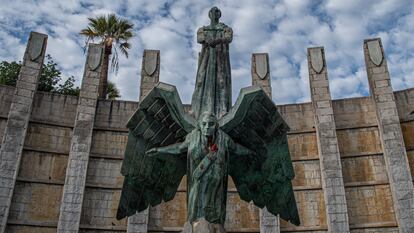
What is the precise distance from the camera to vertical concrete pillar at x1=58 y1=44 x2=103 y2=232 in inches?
579

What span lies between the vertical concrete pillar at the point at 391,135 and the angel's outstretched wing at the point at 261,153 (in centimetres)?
883

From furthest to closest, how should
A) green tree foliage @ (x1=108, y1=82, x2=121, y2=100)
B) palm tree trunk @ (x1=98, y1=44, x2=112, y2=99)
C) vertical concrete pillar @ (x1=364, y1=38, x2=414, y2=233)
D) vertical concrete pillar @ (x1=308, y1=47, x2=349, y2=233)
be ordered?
green tree foliage @ (x1=108, y1=82, x2=121, y2=100) < palm tree trunk @ (x1=98, y1=44, x2=112, y2=99) < vertical concrete pillar @ (x1=308, y1=47, x2=349, y2=233) < vertical concrete pillar @ (x1=364, y1=38, x2=414, y2=233)

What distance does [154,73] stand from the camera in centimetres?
1745

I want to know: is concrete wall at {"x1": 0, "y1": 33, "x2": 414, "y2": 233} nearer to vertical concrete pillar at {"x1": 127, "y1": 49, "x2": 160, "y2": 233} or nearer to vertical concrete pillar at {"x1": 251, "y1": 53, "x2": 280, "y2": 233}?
vertical concrete pillar at {"x1": 127, "y1": 49, "x2": 160, "y2": 233}

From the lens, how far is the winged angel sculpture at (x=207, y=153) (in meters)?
6.63

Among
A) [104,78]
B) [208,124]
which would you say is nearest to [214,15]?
[208,124]

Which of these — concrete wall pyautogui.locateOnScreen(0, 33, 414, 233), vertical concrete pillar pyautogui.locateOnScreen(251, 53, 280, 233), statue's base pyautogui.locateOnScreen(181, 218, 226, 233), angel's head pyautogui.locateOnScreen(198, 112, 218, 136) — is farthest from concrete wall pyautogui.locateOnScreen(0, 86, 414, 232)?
angel's head pyautogui.locateOnScreen(198, 112, 218, 136)

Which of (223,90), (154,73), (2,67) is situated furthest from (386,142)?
(2,67)

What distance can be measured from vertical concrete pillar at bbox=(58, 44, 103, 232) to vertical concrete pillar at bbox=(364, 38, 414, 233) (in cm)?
1107

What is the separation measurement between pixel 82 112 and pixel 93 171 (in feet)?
7.73

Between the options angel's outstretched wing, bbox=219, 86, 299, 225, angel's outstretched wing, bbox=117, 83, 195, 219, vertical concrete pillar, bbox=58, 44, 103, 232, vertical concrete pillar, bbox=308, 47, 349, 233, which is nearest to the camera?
angel's outstretched wing, bbox=219, 86, 299, 225

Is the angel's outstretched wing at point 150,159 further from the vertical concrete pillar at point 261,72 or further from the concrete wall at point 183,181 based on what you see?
the vertical concrete pillar at point 261,72

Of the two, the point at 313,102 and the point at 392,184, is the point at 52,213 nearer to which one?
the point at 313,102

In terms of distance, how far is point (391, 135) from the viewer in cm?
1585
